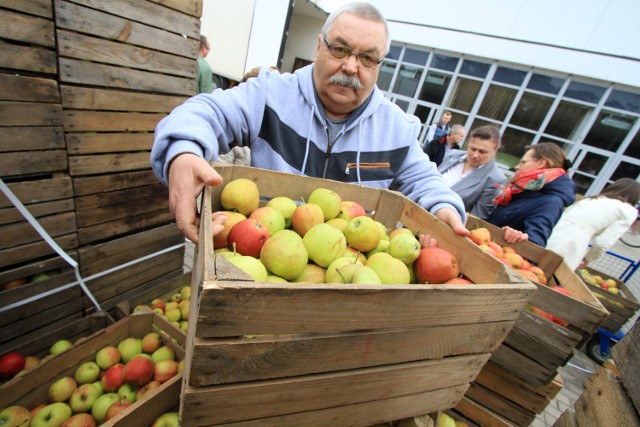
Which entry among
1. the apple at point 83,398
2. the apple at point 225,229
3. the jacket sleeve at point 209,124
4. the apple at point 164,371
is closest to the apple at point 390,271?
the apple at point 225,229

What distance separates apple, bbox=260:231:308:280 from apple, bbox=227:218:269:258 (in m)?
0.04

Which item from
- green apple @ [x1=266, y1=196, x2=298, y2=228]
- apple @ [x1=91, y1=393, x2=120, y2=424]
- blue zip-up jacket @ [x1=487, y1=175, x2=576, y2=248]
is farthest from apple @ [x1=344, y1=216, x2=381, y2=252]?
blue zip-up jacket @ [x1=487, y1=175, x2=576, y2=248]

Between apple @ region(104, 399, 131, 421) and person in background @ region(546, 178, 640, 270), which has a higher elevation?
person in background @ region(546, 178, 640, 270)

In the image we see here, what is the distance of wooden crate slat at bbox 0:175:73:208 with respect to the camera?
5.90 ft

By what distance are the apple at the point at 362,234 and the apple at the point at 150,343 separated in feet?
5.94

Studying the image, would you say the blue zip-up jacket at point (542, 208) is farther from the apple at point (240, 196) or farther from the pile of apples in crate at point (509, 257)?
the apple at point (240, 196)

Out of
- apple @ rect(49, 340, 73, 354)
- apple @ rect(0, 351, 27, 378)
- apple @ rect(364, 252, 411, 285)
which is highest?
apple @ rect(364, 252, 411, 285)

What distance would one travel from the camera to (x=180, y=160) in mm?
1176

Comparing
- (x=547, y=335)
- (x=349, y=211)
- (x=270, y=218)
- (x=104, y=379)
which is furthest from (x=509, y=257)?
(x=104, y=379)

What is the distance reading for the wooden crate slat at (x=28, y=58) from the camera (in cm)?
159

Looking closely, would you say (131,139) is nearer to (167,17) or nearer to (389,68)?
(167,17)

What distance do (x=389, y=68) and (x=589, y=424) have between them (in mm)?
14427

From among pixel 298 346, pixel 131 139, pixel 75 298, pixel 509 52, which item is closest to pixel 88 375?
pixel 75 298

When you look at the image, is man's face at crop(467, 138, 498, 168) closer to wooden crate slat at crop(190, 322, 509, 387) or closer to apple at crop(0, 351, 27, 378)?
wooden crate slat at crop(190, 322, 509, 387)
